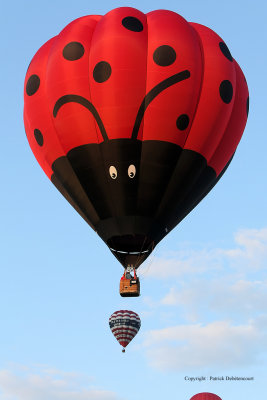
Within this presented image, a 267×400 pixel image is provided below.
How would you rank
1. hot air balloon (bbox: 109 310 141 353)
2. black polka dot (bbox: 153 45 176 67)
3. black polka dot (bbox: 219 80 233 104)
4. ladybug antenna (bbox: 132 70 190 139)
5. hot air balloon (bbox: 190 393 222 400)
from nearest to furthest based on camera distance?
ladybug antenna (bbox: 132 70 190 139)
black polka dot (bbox: 153 45 176 67)
black polka dot (bbox: 219 80 233 104)
hot air balloon (bbox: 109 310 141 353)
hot air balloon (bbox: 190 393 222 400)

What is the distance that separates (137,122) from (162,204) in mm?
2213

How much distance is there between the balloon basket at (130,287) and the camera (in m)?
23.2

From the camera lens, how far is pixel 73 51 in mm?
23156

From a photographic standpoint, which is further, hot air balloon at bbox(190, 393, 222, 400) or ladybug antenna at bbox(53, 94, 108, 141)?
hot air balloon at bbox(190, 393, 222, 400)

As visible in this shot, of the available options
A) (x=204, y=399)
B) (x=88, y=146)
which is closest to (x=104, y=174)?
(x=88, y=146)

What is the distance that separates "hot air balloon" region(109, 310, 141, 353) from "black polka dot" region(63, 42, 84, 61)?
29.0 feet

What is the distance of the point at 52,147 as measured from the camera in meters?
23.8

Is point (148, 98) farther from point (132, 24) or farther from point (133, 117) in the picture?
point (132, 24)

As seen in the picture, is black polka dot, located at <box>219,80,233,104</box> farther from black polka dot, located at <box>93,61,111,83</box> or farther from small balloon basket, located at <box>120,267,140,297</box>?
small balloon basket, located at <box>120,267,140,297</box>

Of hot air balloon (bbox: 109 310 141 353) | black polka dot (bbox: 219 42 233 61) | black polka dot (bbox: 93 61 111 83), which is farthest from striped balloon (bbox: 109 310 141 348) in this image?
black polka dot (bbox: 219 42 233 61)

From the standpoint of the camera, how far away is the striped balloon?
2750 cm

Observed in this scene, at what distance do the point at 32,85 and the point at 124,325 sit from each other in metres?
8.12

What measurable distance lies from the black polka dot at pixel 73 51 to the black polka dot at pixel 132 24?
1278 mm

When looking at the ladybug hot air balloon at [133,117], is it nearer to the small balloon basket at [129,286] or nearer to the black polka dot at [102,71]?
the black polka dot at [102,71]
